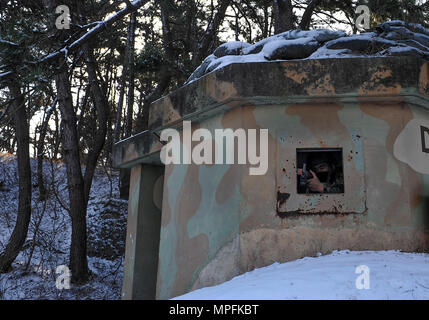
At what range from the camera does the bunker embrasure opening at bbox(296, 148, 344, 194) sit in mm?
4969

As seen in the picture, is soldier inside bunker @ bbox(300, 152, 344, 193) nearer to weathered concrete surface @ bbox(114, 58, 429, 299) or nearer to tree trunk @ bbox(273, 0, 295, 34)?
weathered concrete surface @ bbox(114, 58, 429, 299)

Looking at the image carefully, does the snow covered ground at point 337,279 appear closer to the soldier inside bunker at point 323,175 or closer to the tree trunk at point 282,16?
the soldier inside bunker at point 323,175

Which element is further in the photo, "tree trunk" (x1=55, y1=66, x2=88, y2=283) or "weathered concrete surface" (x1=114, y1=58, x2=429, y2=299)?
"tree trunk" (x1=55, y1=66, x2=88, y2=283)

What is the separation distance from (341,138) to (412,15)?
7.92 feet

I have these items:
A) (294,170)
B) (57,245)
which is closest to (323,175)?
(294,170)

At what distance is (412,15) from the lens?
6289mm

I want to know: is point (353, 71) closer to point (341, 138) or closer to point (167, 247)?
point (341, 138)

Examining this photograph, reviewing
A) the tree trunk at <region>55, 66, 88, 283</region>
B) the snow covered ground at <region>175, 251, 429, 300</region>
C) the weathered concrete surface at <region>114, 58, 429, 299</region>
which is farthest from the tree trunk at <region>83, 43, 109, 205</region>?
the snow covered ground at <region>175, 251, 429, 300</region>

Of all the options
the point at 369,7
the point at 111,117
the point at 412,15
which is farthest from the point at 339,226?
the point at 111,117

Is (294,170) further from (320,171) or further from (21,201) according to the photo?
(21,201)

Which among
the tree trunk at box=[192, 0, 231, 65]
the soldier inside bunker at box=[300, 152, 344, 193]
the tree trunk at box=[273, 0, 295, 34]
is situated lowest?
the soldier inside bunker at box=[300, 152, 344, 193]

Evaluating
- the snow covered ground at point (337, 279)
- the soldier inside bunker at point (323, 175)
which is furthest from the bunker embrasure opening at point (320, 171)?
the snow covered ground at point (337, 279)

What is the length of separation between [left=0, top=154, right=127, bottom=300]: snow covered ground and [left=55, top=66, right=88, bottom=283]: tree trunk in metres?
0.39

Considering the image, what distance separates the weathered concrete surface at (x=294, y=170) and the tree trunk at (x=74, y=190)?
526 centimetres
